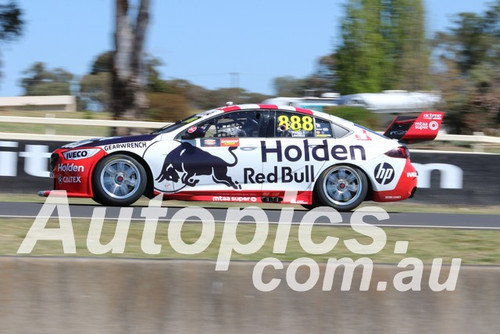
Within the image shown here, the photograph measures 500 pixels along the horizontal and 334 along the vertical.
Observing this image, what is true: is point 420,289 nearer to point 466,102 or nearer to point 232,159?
point 232,159

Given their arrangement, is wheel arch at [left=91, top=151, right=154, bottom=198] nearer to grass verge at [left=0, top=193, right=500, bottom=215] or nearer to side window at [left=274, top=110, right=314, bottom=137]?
grass verge at [left=0, top=193, right=500, bottom=215]

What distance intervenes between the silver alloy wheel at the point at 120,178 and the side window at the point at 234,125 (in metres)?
1.07

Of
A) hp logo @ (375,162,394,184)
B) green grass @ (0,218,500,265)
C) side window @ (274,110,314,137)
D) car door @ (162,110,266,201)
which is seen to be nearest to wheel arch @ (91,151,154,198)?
car door @ (162,110,266,201)

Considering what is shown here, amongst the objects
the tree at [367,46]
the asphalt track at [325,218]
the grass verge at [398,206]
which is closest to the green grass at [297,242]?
the asphalt track at [325,218]

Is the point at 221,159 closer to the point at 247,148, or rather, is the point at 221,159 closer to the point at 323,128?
the point at 247,148

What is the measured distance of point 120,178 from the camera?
10469 millimetres

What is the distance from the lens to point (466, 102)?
2773 cm

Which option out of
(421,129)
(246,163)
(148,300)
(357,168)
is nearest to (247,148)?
(246,163)

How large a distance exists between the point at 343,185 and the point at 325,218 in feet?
5.34

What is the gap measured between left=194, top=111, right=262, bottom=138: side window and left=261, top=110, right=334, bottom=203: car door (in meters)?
0.24

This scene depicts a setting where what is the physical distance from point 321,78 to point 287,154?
4553 centimetres

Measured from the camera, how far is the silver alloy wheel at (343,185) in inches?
427

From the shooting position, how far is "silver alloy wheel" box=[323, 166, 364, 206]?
Result: 10.9 meters

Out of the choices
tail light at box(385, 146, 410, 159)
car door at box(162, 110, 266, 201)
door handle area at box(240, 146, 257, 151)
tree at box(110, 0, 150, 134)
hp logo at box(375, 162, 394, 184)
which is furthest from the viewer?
tree at box(110, 0, 150, 134)
